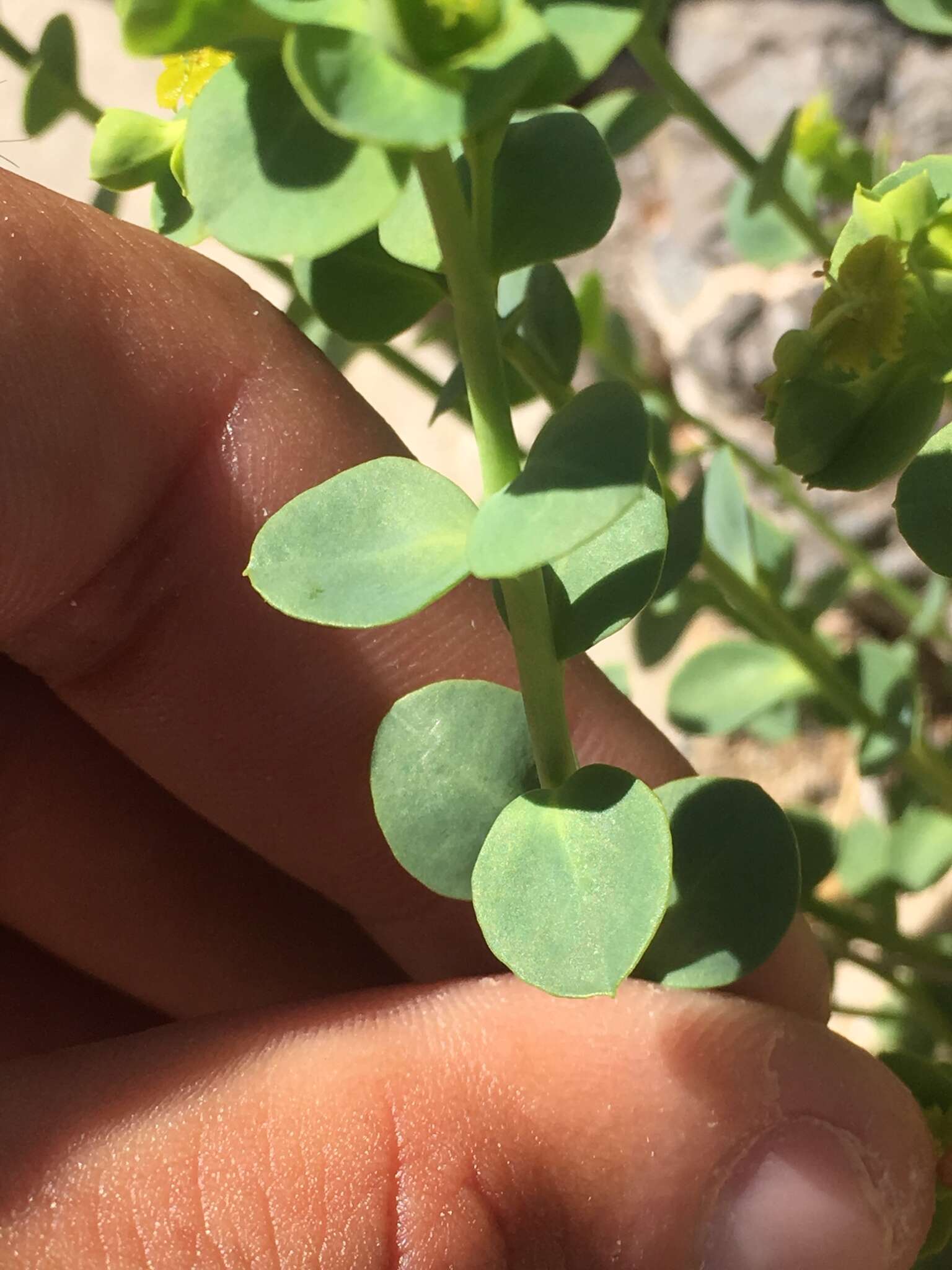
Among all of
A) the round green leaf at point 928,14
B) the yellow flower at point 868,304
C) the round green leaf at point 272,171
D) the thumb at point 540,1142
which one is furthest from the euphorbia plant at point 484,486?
the round green leaf at point 928,14

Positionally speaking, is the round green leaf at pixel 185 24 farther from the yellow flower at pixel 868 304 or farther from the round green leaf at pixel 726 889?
the round green leaf at pixel 726 889

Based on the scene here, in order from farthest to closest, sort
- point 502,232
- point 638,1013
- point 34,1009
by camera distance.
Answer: point 34,1009 < point 638,1013 < point 502,232

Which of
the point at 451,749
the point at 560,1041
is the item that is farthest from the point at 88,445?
the point at 560,1041

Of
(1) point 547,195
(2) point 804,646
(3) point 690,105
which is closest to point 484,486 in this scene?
(1) point 547,195

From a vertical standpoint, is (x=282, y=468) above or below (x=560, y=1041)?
above

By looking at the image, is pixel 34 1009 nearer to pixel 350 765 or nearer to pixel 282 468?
pixel 350 765

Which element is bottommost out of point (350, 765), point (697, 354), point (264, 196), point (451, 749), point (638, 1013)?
point (697, 354)

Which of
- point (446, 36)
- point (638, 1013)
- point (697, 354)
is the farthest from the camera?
point (697, 354)

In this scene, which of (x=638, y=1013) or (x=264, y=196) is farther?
(x=638, y=1013)
